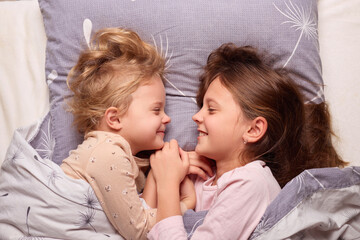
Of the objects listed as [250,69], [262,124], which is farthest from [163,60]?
[262,124]

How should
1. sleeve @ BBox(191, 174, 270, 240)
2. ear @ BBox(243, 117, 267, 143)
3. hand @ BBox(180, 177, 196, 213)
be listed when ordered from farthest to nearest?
hand @ BBox(180, 177, 196, 213)
ear @ BBox(243, 117, 267, 143)
sleeve @ BBox(191, 174, 270, 240)

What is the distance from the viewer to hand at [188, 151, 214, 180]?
52.1 inches

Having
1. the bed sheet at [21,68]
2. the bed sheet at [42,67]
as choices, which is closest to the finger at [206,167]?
the bed sheet at [42,67]

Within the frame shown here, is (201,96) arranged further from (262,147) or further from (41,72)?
(41,72)

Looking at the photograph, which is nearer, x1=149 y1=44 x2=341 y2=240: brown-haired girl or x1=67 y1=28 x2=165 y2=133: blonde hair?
x1=149 y1=44 x2=341 y2=240: brown-haired girl

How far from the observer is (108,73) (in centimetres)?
129

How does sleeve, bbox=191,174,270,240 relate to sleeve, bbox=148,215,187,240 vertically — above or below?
above

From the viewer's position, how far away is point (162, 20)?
1391mm

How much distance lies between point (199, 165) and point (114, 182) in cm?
31

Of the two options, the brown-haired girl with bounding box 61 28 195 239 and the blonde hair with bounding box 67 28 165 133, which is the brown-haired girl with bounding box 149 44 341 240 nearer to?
the brown-haired girl with bounding box 61 28 195 239

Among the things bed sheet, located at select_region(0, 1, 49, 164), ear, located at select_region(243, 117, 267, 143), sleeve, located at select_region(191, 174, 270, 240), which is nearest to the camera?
sleeve, located at select_region(191, 174, 270, 240)

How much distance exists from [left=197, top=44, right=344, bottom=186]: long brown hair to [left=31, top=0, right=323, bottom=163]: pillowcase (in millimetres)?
57

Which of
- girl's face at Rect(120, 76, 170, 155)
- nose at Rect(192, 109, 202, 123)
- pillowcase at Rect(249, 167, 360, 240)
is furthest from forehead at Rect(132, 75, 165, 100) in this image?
pillowcase at Rect(249, 167, 360, 240)

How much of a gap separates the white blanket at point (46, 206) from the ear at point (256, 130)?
0.47 meters
